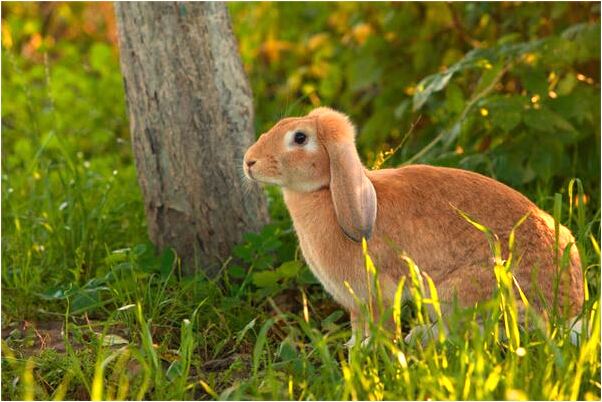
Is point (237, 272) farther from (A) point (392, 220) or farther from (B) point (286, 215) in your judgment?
(A) point (392, 220)

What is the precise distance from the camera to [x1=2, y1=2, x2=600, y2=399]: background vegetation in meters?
3.25

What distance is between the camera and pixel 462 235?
380 centimetres

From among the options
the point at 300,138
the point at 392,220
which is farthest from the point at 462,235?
the point at 300,138

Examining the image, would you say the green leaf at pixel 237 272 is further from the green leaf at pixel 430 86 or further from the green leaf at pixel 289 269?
the green leaf at pixel 430 86

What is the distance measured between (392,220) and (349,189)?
0.83 ft

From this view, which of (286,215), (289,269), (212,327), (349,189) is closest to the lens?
(349,189)

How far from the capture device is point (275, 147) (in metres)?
3.86

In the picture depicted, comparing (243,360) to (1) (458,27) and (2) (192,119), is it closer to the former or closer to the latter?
(2) (192,119)

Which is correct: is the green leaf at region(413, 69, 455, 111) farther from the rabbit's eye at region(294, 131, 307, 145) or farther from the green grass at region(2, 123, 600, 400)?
the rabbit's eye at region(294, 131, 307, 145)

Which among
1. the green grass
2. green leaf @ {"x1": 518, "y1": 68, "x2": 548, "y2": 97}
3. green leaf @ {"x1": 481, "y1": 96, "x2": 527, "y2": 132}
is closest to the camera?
the green grass

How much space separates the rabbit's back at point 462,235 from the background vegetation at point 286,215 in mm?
143

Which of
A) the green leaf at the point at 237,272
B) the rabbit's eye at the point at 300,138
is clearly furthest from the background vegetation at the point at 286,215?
the rabbit's eye at the point at 300,138

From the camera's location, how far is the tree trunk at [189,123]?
15.0 feet

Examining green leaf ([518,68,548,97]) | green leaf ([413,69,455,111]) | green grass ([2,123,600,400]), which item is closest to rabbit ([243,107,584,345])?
green grass ([2,123,600,400])
